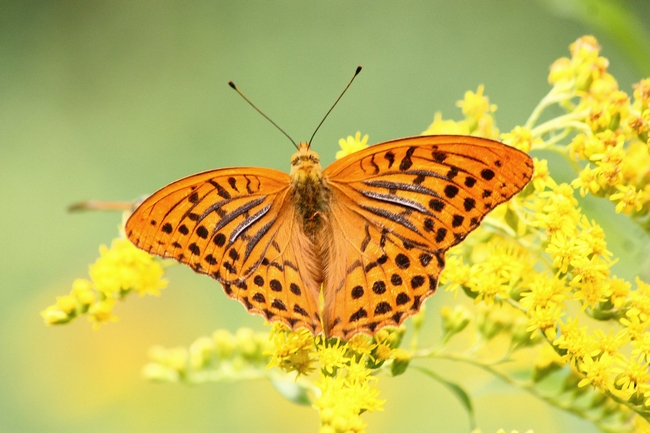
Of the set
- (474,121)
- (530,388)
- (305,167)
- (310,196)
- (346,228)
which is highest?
(474,121)

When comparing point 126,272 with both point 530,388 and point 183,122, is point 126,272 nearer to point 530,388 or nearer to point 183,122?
point 530,388

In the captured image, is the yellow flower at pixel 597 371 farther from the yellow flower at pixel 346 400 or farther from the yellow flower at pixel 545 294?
the yellow flower at pixel 346 400

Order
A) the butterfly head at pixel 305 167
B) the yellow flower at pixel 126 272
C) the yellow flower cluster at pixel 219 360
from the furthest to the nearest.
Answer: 1. the yellow flower cluster at pixel 219 360
2. the yellow flower at pixel 126 272
3. the butterfly head at pixel 305 167

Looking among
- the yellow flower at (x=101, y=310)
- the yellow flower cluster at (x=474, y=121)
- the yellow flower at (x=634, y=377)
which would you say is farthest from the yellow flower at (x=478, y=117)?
the yellow flower at (x=101, y=310)

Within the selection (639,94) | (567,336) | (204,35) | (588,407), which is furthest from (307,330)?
(204,35)

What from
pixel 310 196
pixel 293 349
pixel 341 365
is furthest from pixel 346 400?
pixel 310 196

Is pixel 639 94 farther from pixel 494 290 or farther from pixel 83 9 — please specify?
pixel 83 9
